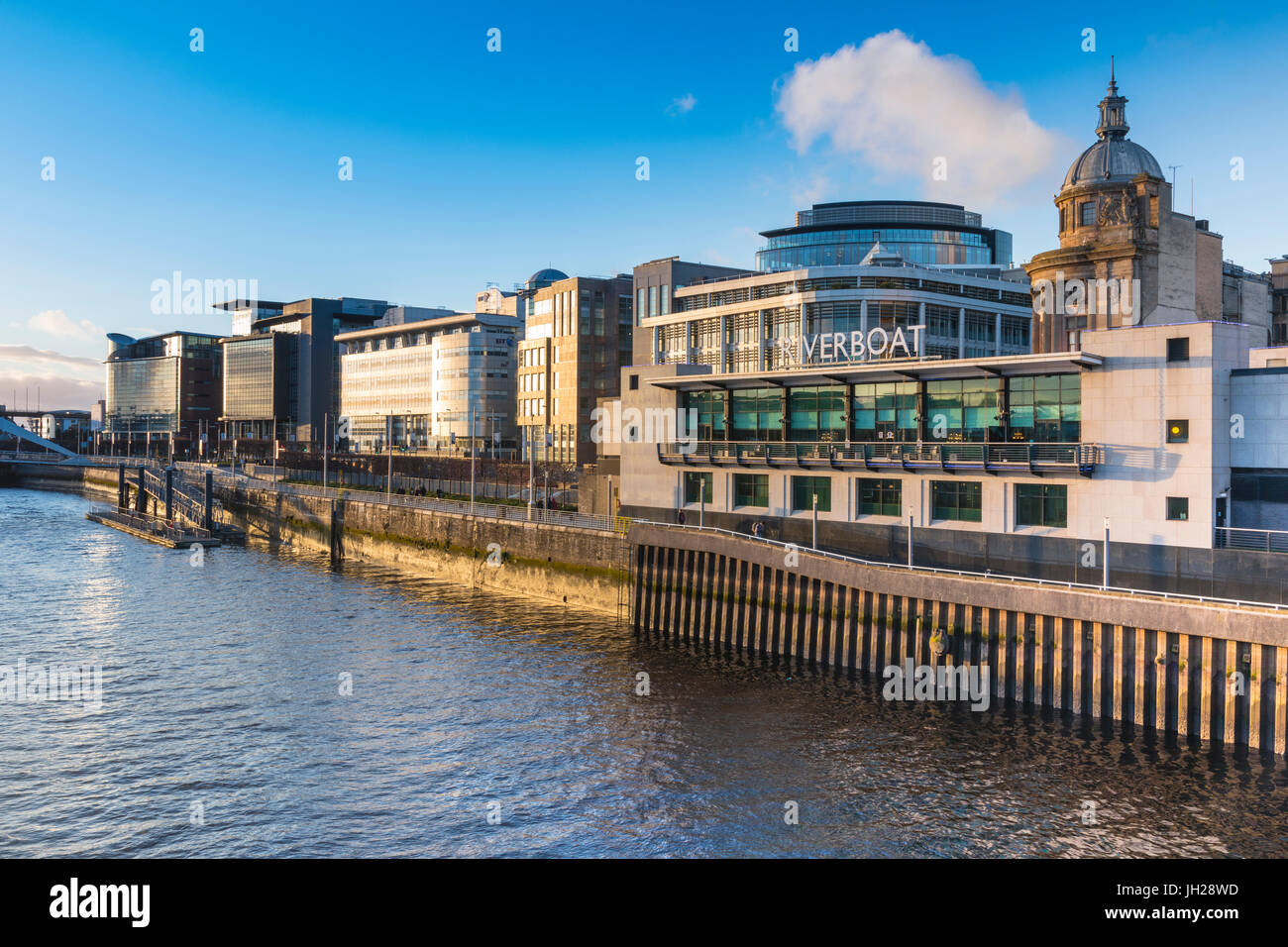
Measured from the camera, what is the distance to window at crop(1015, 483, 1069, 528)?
149 ft

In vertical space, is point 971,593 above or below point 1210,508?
below

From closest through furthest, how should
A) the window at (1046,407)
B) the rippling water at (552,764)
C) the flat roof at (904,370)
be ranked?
1. the rippling water at (552,764)
2. the flat roof at (904,370)
3. the window at (1046,407)

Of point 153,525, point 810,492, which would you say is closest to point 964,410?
point 810,492

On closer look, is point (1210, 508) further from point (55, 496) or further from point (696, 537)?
point (55, 496)

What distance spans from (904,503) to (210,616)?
139 feet

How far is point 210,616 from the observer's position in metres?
60.1

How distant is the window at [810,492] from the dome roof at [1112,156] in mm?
44874

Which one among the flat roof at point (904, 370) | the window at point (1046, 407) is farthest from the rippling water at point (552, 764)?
the flat roof at point (904, 370)

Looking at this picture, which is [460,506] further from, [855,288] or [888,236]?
[888,236]

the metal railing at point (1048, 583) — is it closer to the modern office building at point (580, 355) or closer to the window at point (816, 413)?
the window at point (816, 413)

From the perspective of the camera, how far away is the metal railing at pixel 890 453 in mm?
45062

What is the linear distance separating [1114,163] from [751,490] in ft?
157

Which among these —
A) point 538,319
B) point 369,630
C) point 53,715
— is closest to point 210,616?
point 369,630

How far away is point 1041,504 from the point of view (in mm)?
46188
